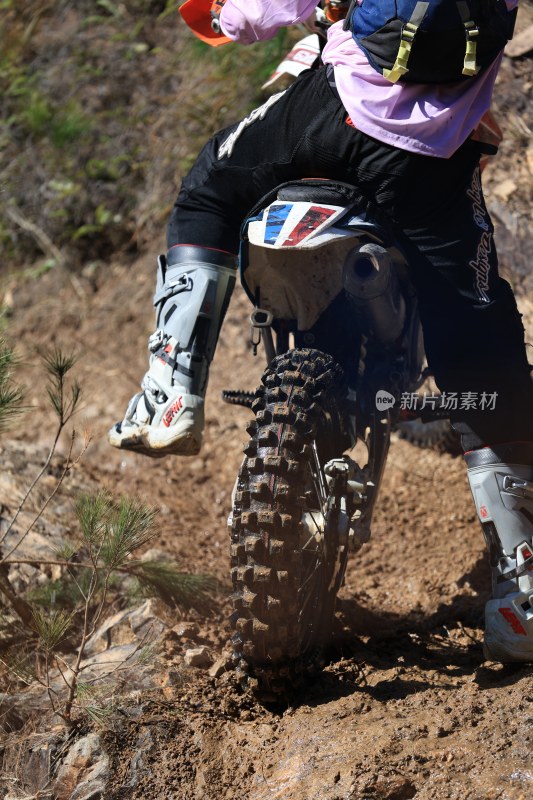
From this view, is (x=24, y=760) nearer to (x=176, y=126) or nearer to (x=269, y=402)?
(x=269, y=402)

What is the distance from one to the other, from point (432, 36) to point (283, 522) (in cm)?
130

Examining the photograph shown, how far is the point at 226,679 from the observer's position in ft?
9.61

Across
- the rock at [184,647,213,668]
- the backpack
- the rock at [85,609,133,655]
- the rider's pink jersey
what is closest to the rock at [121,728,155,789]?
the rock at [184,647,213,668]

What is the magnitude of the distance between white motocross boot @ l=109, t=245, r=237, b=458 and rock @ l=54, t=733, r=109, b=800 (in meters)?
0.87

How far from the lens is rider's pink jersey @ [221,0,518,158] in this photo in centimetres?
267

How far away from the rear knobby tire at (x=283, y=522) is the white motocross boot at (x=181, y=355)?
32cm

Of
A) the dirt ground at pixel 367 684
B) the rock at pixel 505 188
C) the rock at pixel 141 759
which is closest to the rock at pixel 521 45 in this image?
the dirt ground at pixel 367 684

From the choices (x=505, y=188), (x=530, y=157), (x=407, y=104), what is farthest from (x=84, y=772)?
(x=530, y=157)

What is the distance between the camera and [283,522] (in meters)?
2.65

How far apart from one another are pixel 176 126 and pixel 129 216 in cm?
68

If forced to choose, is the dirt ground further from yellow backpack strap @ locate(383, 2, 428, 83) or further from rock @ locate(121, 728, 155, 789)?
yellow backpack strap @ locate(383, 2, 428, 83)

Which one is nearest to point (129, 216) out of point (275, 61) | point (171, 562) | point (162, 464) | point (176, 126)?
point (176, 126)

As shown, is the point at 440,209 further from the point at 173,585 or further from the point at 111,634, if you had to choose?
the point at 111,634

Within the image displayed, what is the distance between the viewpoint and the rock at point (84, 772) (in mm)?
2564
